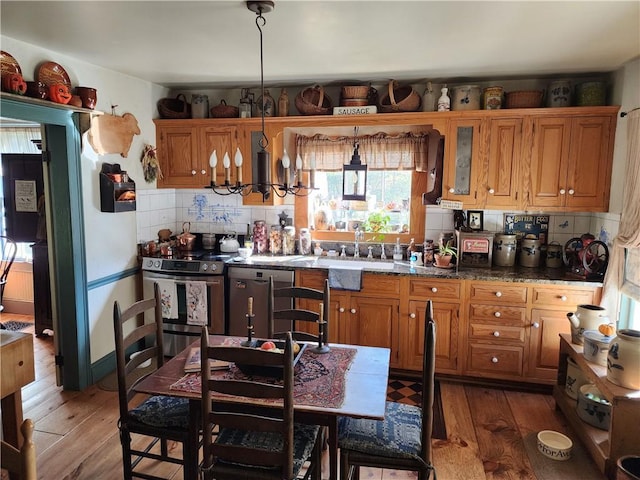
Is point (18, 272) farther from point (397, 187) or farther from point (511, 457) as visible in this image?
point (511, 457)

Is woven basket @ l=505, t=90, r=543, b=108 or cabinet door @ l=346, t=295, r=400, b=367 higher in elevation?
woven basket @ l=505, t=90, r=543, b=108

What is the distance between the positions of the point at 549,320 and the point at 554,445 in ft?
3.29

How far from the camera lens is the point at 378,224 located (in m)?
4.29

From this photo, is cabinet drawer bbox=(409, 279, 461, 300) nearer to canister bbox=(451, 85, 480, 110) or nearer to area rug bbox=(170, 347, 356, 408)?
area rug bbox=(170, 347, 356, 408)

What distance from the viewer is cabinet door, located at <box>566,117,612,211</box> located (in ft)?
11.2

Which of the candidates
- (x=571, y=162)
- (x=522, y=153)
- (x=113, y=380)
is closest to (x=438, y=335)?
(x=522, y=153)

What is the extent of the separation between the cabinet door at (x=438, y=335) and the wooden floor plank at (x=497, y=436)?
0.28 meters

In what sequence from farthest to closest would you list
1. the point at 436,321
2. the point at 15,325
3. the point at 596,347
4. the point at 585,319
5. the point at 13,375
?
the point at 15,325 < the point at 436,321 < the point at 585,319 < the point at 596,347 < the point at 13,375

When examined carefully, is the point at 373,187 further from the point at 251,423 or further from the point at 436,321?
the point at 251,423

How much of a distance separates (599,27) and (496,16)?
64 centimetres

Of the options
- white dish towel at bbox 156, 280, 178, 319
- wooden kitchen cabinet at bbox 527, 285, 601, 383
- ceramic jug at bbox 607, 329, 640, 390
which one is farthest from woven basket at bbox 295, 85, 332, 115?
ceramic jug at bbox 607, 329, 640, 390

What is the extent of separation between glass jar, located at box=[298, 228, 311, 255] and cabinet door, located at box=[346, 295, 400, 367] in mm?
830

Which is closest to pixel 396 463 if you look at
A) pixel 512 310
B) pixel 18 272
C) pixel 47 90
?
pixel 512 310

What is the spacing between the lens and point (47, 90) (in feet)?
9.76
